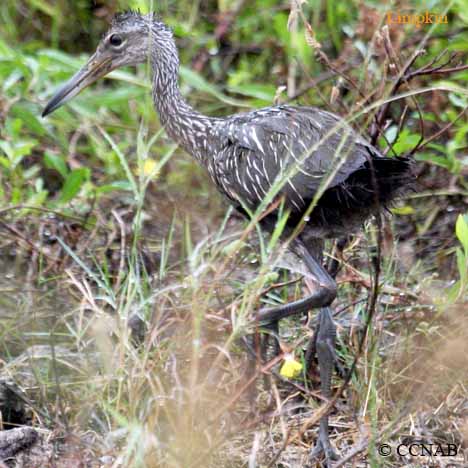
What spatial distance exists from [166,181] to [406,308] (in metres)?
1.69

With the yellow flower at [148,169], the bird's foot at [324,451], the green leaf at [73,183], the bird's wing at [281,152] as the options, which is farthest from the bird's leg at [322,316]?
the green leaf at [73,183]

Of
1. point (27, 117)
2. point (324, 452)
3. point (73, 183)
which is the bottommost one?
point (324, 452)

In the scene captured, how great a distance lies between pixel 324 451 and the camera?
3.75m

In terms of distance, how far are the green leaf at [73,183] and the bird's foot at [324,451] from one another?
1.73m

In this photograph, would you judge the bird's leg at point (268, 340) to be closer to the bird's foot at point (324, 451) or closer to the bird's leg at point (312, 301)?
the bird's leg at point (312, 301)

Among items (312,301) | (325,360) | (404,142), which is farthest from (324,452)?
(404,142)

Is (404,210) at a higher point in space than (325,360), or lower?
higher

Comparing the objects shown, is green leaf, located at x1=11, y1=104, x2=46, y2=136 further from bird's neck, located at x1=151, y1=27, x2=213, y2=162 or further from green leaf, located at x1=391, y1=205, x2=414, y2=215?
green leaf, located at x1=391, y1=205, x2=414, y2=215

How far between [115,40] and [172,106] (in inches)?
15.6

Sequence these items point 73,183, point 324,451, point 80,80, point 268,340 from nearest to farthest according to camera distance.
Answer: point 324,451 < point 268,340 < point 80,80 < point 73,183

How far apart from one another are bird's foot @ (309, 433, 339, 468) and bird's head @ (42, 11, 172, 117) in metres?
1.78

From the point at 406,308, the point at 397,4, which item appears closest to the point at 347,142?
the point at 406,308

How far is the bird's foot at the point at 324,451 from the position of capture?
3.72 m

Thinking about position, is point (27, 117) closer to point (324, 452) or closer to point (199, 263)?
point (199, 263)
